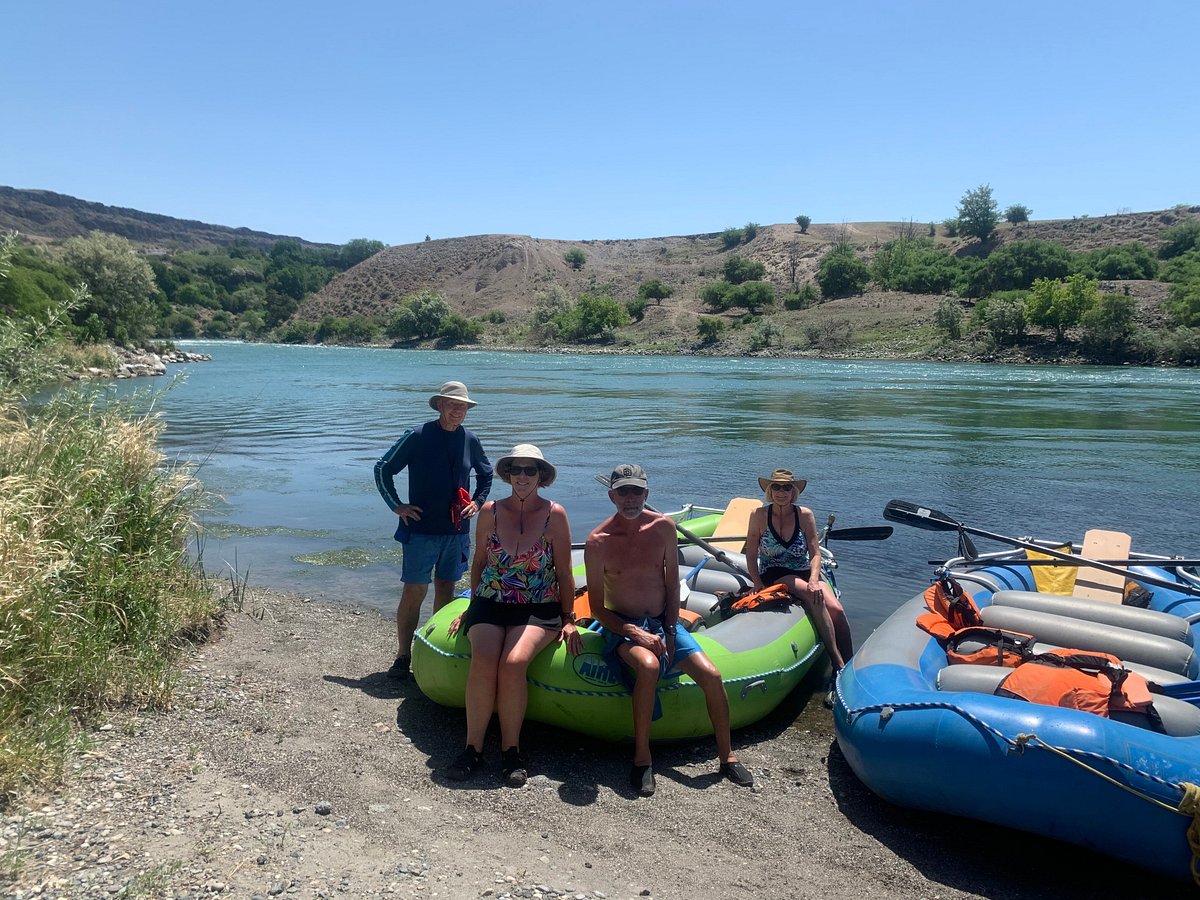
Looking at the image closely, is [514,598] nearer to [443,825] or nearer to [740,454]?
[443,825]

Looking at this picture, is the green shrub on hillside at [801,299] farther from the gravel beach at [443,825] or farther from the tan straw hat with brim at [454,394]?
the gravel beach at [443,825]

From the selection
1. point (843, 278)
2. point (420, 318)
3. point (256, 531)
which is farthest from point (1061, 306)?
point (420, 318)

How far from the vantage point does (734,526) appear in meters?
8.64

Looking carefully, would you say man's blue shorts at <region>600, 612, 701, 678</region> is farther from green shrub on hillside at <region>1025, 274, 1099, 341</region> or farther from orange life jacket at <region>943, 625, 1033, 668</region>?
green shrub on hillside at <region>1025, 274, 1099, 341</region>

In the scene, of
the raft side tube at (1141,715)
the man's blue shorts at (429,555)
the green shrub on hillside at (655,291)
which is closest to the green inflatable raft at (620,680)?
the man's blue shorts at (429,555)

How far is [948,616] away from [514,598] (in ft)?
9.63

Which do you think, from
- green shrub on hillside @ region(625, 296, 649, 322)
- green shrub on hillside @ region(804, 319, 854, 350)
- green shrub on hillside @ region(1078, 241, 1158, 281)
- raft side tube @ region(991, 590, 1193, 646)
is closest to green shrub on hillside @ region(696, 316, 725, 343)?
green shrub on hillside @ region(804, 319, 854, 350)

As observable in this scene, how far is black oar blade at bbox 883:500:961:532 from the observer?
748 cm

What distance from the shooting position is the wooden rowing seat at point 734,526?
8305mm

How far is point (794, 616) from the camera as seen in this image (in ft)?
20.4

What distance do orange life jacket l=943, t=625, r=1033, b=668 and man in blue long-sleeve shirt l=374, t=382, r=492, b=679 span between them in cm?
313

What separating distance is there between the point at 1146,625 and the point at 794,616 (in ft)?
7.60

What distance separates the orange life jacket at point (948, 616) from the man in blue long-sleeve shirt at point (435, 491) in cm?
302

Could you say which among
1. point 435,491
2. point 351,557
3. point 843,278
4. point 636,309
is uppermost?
point 843,278
